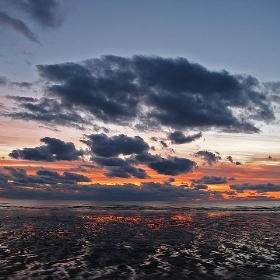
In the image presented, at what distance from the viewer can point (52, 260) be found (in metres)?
20.9

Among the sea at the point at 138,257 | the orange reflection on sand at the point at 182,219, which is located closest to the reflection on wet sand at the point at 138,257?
the sea at the point at 138,257

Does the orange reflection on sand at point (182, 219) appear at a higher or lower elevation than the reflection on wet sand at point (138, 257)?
lower

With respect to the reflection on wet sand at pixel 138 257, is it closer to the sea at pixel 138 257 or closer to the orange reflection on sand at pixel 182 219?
the sea at pixel 138 257

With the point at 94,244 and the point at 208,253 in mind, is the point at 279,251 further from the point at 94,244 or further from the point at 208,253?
the point at 94,244

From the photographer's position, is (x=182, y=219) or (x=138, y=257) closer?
(x=138, y=257)

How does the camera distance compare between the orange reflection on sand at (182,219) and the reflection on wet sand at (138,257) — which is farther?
the orange reflection on sand at (182,219)

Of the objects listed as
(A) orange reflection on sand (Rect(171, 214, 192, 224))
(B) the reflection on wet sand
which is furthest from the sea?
(A) orange reflection on sand (Rect(171, 214, 192, 224))

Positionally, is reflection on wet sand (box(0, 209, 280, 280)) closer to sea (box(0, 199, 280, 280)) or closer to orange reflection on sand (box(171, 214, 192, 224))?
sea (box(0, 199, 280, 280))

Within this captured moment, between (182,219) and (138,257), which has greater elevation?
(138,257)

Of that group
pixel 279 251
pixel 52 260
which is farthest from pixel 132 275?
pixel 279 251

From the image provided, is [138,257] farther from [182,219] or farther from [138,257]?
[182,219]

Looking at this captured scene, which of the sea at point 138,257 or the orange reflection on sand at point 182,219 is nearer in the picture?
the sea at point 138,257

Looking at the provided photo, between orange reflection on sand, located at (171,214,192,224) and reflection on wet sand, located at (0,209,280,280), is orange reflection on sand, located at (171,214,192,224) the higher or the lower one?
the lower one

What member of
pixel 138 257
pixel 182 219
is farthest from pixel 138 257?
pixel 182 219
